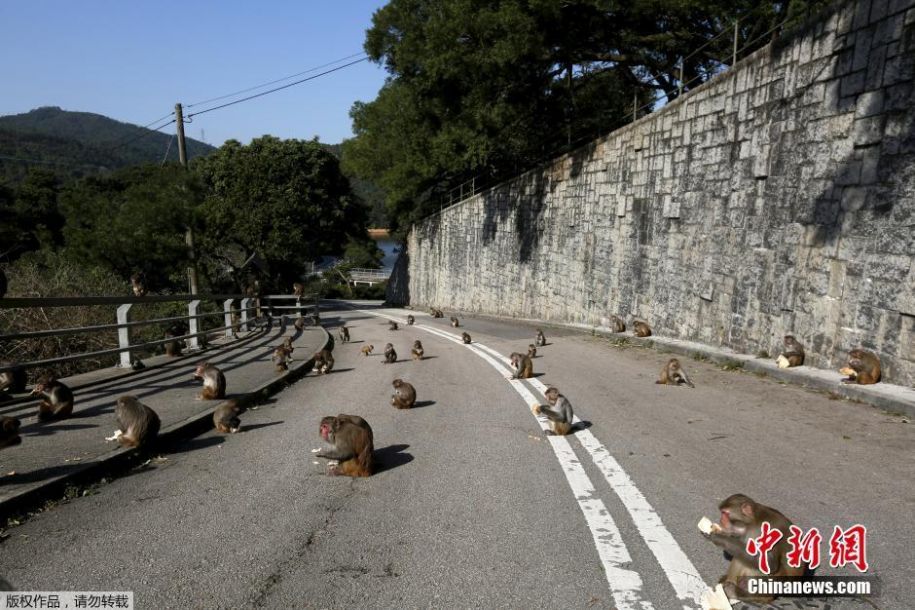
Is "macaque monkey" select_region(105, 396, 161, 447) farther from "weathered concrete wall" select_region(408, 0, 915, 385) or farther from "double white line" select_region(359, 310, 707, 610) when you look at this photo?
"weathered concrete wall" select_region(408, 0, 915, 385)

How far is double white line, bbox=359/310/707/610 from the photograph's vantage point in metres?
3.33

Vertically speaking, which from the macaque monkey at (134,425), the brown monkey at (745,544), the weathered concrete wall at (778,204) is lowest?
the macaque monkey at (134,425)

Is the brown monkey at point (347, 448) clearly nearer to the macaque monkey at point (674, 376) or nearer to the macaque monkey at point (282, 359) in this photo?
the macaque monkey at point (282, 359)

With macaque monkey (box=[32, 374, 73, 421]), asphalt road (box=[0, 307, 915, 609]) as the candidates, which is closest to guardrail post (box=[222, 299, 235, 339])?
asphalt road (box=[0, 307, 915, 609])

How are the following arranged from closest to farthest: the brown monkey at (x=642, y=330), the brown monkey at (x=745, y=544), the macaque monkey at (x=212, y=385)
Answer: the brown monkey at (x=745, y=544) < the macaque monkey at (x=212, y=385) < the brown monkey at (x=642, y=330)

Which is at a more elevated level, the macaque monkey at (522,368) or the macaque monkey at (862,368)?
the macaque monkey at (862,368)

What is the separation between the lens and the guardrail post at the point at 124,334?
9.59 m

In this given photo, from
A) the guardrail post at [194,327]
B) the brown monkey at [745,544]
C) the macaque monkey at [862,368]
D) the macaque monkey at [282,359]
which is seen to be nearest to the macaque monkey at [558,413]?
the brown monkey at [745,544]

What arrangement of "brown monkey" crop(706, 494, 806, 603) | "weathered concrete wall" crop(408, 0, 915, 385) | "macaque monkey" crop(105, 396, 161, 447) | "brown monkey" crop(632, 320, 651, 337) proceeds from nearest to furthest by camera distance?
1. "brown monkey" crop(706, 494, 806, 603)
2. "macaque monkey" crop(105, 396, 161, 447)
3. "weathered concrete wall" crop(408, 0, 915, 385)
4. "brown monkey" crop(632, 320, 651, 337)

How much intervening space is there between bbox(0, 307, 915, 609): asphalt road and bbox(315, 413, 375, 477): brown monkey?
0.44 ft

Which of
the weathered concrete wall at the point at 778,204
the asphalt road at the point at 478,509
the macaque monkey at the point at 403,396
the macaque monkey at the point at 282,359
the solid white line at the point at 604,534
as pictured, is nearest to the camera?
the solid white line at the point at 604,534

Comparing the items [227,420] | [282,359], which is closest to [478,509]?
[227,420]

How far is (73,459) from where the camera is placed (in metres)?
5.35

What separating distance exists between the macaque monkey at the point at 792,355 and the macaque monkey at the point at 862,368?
1325mm
